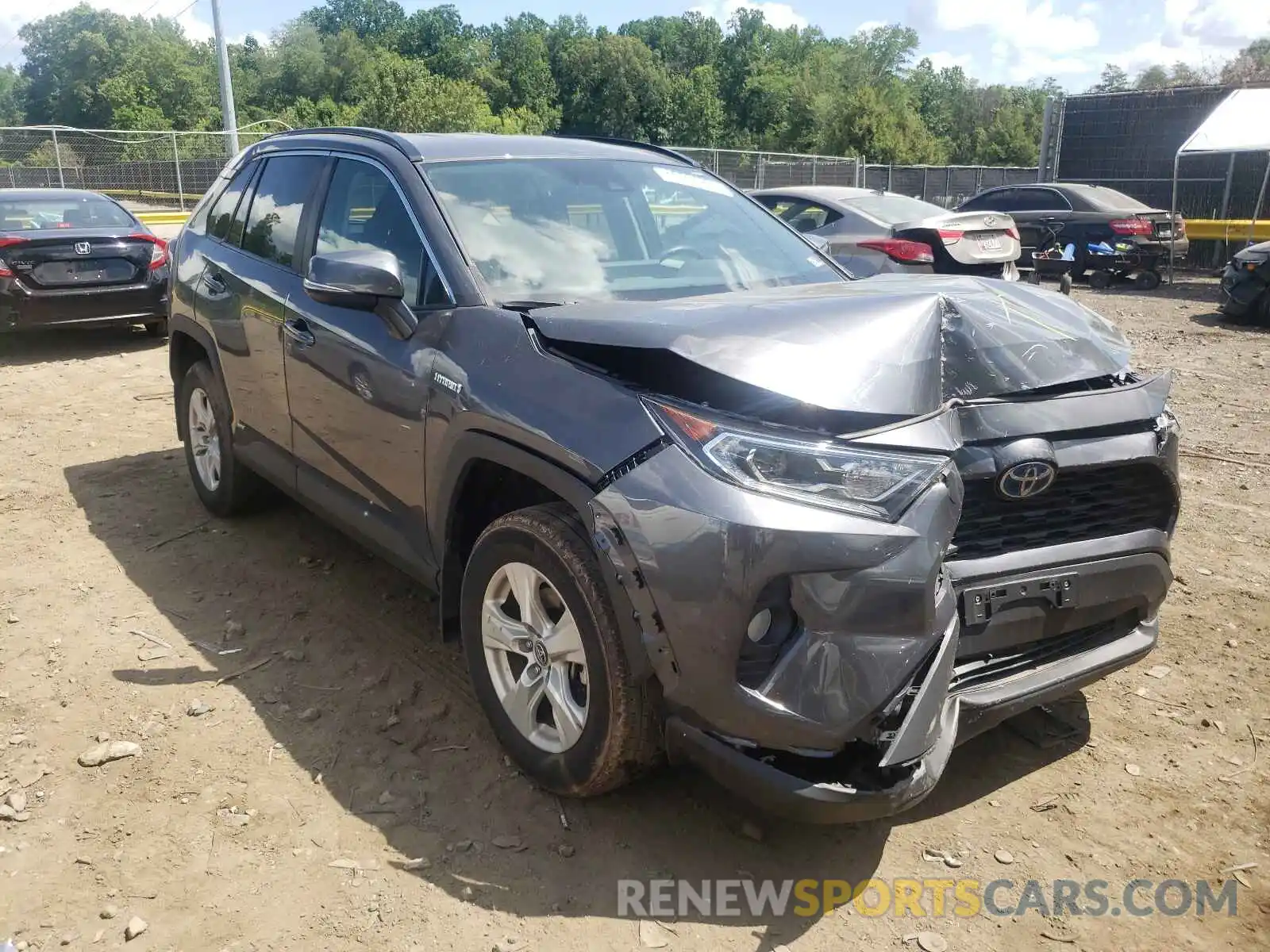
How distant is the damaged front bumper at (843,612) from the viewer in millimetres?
2271

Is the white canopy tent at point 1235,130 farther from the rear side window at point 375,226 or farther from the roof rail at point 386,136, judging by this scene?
the rear side window at point 375,226

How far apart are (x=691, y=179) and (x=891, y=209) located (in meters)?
6.89

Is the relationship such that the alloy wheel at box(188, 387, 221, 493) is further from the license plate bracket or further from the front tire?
the license plate bracket

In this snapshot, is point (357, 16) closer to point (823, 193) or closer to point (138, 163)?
point (138, 163)

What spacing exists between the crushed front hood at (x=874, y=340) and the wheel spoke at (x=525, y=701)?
98 centimetres

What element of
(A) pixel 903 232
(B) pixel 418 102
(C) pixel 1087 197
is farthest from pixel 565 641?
(B) pixel 418 102

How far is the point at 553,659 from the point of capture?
9.25ft

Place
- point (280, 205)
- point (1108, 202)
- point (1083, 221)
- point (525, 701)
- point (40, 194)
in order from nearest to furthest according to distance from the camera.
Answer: point (525, 701) → point (280, 205) → point (40, 194) → point (1083, 221) → point (1108, 202)

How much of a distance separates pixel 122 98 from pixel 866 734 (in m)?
86.7

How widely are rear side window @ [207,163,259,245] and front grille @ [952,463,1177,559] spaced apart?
145 inches

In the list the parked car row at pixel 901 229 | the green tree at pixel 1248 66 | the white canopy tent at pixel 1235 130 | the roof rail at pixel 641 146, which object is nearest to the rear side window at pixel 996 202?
the white canopy tent at pixel 1235 130

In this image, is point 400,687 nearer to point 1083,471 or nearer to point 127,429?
point 1083,471

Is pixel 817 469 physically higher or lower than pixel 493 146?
lower

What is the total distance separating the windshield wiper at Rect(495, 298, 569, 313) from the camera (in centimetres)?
308
